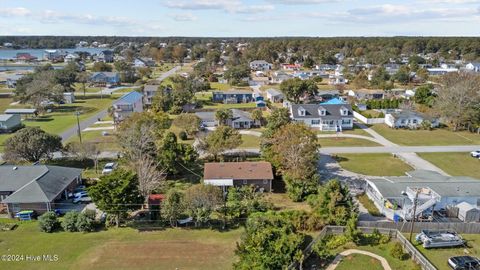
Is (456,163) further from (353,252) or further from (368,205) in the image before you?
(353,252)

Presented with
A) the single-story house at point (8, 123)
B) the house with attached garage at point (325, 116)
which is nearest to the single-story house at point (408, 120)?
the house with attached garage at point (325, 116)

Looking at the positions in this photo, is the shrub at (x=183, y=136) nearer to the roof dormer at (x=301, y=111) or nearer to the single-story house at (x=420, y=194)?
the roof dormer at (x=301, y=111)

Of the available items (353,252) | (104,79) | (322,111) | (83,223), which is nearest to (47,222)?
(83,223)

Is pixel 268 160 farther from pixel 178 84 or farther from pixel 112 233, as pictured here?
pixel 178 84

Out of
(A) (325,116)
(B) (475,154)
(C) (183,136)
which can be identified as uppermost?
(A) (325,116)

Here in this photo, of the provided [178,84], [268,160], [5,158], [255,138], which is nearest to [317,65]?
[178,84]
